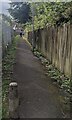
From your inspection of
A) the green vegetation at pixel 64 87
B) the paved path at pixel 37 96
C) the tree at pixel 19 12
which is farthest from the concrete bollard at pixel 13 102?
the tree at pixel 19 12

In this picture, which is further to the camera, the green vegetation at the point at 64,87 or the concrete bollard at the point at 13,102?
the green vegetation at the point at 64,87

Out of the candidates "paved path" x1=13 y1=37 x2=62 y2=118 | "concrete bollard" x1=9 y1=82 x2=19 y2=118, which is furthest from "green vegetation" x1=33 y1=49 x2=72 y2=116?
"concrete bollard" x1=9 y1=82 x2=19 y2=118

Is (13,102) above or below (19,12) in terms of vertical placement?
below

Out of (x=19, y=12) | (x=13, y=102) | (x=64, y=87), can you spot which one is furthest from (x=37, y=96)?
(x=19, y=12)

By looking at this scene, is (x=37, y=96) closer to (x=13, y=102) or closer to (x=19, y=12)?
(x=13, y=102)

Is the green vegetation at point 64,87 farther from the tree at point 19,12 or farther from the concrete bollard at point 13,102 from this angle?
the tree at point 19,12

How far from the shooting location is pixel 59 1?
45.8 feet

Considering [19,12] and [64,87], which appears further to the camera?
[19,12]

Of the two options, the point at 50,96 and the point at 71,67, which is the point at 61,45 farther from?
the point at 50,96

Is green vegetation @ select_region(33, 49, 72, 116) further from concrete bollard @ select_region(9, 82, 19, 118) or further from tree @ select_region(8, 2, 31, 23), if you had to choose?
tree @ select_region(8, 2, 31, 23)

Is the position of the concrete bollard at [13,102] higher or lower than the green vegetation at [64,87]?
higher

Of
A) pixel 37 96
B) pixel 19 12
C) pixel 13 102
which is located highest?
pixel 19 12

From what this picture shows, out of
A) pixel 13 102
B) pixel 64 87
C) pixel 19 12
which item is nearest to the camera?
pixel 13 102

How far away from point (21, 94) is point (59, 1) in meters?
6.93
